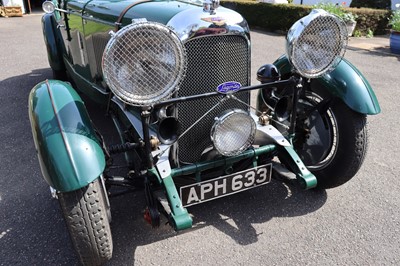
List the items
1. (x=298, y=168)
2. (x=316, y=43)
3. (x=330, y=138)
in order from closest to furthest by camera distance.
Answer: (x=316, y=43) < (x=298, y=168) < (x=330, y=138)

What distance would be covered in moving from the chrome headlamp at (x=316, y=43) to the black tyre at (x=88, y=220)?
4.60 ft

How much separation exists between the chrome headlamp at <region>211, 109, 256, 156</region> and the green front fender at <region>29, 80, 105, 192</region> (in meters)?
0.69

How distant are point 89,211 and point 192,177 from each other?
758 mm

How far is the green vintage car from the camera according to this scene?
1.79 m

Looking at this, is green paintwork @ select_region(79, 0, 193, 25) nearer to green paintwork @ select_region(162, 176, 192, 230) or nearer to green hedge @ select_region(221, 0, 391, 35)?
green paintwork @ select_region(162, 176, 192, 230)

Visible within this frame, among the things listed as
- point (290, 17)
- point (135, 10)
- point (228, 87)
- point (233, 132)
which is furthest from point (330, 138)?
point (290, 17)

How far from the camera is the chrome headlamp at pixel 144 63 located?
5.48 ft

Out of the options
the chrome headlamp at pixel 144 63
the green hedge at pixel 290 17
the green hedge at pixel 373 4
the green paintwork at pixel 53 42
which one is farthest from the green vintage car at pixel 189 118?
the green hedge at pixel 373 4

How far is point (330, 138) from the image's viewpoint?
2699mm

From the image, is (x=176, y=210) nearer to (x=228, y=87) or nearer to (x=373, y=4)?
(x=228, y=87)

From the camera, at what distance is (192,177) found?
93.7 inches

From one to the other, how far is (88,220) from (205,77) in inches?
42.6

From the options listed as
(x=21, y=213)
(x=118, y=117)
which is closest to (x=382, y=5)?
(x=118, y=117)

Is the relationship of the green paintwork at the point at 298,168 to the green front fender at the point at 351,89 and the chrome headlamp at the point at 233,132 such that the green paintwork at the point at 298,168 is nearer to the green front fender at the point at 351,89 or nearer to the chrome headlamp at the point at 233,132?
the chrome headlamp at the point at 233,132
